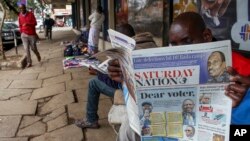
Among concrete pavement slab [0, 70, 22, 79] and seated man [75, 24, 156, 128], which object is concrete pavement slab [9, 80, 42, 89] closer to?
concrete pavement slab [0, 70, 22, 79]

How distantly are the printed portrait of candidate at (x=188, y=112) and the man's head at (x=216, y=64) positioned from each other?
0.56 feet

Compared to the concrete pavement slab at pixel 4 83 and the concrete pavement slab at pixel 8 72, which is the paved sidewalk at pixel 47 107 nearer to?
the concrete pavement slab at pixel 4 83

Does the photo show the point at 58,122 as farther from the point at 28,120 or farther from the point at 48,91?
the point at 48,91

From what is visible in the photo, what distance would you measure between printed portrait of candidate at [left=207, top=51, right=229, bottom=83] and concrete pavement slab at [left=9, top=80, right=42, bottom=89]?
5.48 m

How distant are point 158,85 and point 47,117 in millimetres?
3363

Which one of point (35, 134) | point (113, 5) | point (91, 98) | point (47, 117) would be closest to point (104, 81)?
point (91, 98)

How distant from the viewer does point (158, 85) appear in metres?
1.57

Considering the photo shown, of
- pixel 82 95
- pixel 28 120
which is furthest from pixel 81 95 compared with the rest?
pixel 28 120

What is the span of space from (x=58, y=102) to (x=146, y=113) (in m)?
3.73

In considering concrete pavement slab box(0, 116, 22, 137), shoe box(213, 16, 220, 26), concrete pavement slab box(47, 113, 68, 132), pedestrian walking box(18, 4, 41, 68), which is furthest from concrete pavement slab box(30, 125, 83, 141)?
pedestrian walking box(18, 4, 41, 68)

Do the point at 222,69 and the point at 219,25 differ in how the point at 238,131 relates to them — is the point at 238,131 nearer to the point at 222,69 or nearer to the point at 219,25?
the point at 222,69

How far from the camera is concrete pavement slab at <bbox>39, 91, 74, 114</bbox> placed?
5.03 meters

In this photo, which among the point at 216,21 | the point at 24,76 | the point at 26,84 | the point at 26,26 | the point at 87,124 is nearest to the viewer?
the point at 216,21

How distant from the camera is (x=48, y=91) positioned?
6.05m
